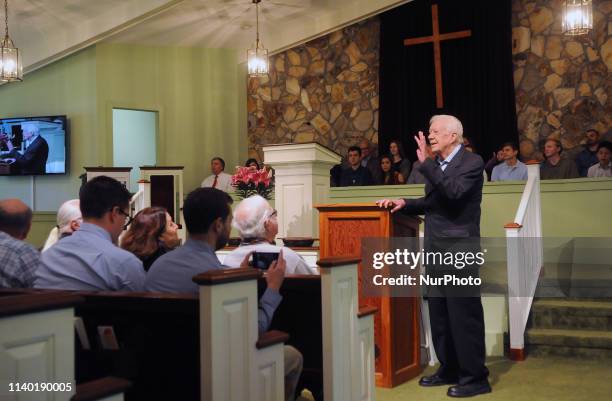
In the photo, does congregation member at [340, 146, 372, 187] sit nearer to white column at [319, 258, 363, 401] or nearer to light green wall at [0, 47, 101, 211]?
light green wall at [0, 47, 101, 211]

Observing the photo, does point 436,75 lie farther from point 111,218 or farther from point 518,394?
point 111,218

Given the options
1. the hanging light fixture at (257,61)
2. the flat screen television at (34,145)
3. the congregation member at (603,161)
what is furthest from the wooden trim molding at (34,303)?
the flat screen television at (34,145)

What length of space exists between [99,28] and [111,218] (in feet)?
22.8

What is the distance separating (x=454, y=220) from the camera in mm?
3756

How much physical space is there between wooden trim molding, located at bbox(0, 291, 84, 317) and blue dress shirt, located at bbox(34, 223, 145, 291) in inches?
39.4

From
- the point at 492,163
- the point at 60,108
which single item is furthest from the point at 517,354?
the point at 60,108

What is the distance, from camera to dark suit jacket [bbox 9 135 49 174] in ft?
32.4

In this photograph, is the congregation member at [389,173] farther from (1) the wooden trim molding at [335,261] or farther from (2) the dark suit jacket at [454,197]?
(1) the wooden trim molding at [335,261]

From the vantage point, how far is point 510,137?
9.28 meters

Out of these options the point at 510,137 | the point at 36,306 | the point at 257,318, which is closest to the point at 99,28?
the point at 510,137

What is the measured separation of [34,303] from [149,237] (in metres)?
2.07

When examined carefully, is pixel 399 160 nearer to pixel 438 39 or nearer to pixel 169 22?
pixel 438 39

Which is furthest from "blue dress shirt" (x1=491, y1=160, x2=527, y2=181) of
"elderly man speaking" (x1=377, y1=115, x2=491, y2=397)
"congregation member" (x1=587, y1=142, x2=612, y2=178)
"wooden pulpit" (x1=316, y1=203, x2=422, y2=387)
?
"elderly man speaking" (x1=377, y1=115, x2=491, y2=397)

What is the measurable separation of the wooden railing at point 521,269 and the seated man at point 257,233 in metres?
2.08
